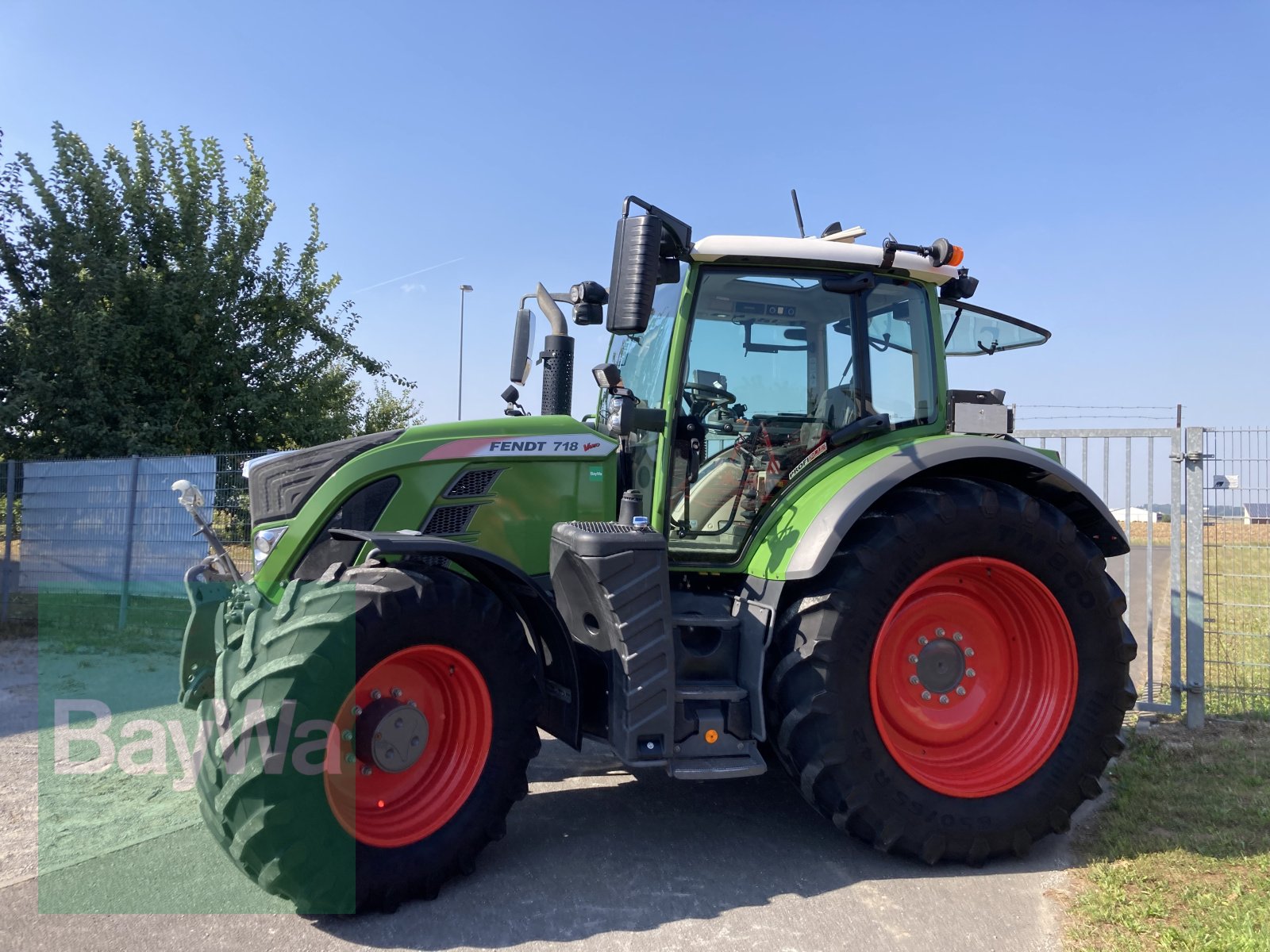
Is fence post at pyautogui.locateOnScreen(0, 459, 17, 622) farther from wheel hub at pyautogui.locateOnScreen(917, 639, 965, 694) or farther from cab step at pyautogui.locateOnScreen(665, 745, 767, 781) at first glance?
wheel hub at pyautogui.locateOnScreen(917, 639, 965, 694)

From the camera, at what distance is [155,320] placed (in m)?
11.4

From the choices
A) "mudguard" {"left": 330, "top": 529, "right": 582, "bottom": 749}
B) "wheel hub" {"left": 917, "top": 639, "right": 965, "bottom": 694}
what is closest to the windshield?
"wheel hub" {"left": 917, "top": 639, "right": 965, "bottom": 694}

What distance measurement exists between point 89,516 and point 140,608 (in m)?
1.11

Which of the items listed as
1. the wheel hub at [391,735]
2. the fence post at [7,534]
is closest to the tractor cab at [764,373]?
the wheel hub at [391,735]

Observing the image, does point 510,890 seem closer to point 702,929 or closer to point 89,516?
point 702,929

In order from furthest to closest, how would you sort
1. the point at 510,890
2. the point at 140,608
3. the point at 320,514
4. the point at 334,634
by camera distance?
1. the point at 140,608
2. the point at 320,514
3. the point at 510,890
4. the point at 334,634

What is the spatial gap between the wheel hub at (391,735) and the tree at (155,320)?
908 centimetres

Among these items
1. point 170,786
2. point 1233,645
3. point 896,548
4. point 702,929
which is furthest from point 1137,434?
point 170,786

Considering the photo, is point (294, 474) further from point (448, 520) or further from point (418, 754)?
point (418, 754)

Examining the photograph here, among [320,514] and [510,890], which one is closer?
[510,890]

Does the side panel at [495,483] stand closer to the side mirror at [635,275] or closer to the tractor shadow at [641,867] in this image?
the side mirror at [635,275]

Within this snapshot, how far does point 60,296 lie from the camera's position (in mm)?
10766

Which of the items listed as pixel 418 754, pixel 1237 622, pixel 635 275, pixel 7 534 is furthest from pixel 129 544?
pixel 1237 622

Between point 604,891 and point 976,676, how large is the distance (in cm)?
183
